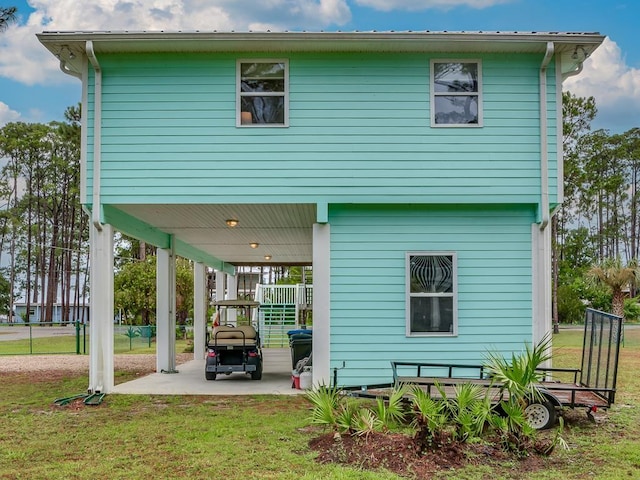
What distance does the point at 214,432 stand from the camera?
272 inches

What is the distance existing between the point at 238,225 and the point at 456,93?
480 centimetres

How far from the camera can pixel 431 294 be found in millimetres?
9531

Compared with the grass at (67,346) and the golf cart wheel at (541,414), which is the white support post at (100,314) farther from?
the grass at (67,346)

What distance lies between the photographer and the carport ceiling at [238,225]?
32.8ft

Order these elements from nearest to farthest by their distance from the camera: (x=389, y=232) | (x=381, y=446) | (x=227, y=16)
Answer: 1. (x=381, y=446)
2. (x=389, y=232)
3. (x=227, y=16)

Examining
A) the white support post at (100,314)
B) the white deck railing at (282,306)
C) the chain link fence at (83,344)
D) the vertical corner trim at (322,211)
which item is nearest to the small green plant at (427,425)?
the vertical corner trim at (322,211)

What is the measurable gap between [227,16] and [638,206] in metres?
38.1

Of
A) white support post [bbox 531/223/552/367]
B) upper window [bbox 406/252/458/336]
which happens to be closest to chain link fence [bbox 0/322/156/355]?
upper window [bbox 406/252/458/336]

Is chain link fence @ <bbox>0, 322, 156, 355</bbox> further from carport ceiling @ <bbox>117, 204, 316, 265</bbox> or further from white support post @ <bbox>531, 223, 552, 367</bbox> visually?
white support post @ <bbox>531, 223, 552, 367</bbox>

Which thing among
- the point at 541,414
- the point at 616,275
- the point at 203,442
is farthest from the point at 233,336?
the point at 616,275

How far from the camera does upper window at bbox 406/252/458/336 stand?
9.51 m

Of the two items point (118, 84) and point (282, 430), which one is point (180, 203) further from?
point (282, 430)

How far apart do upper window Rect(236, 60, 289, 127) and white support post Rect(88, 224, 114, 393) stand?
283 cm

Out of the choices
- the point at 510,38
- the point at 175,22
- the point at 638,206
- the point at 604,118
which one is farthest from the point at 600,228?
the point at 510,38
